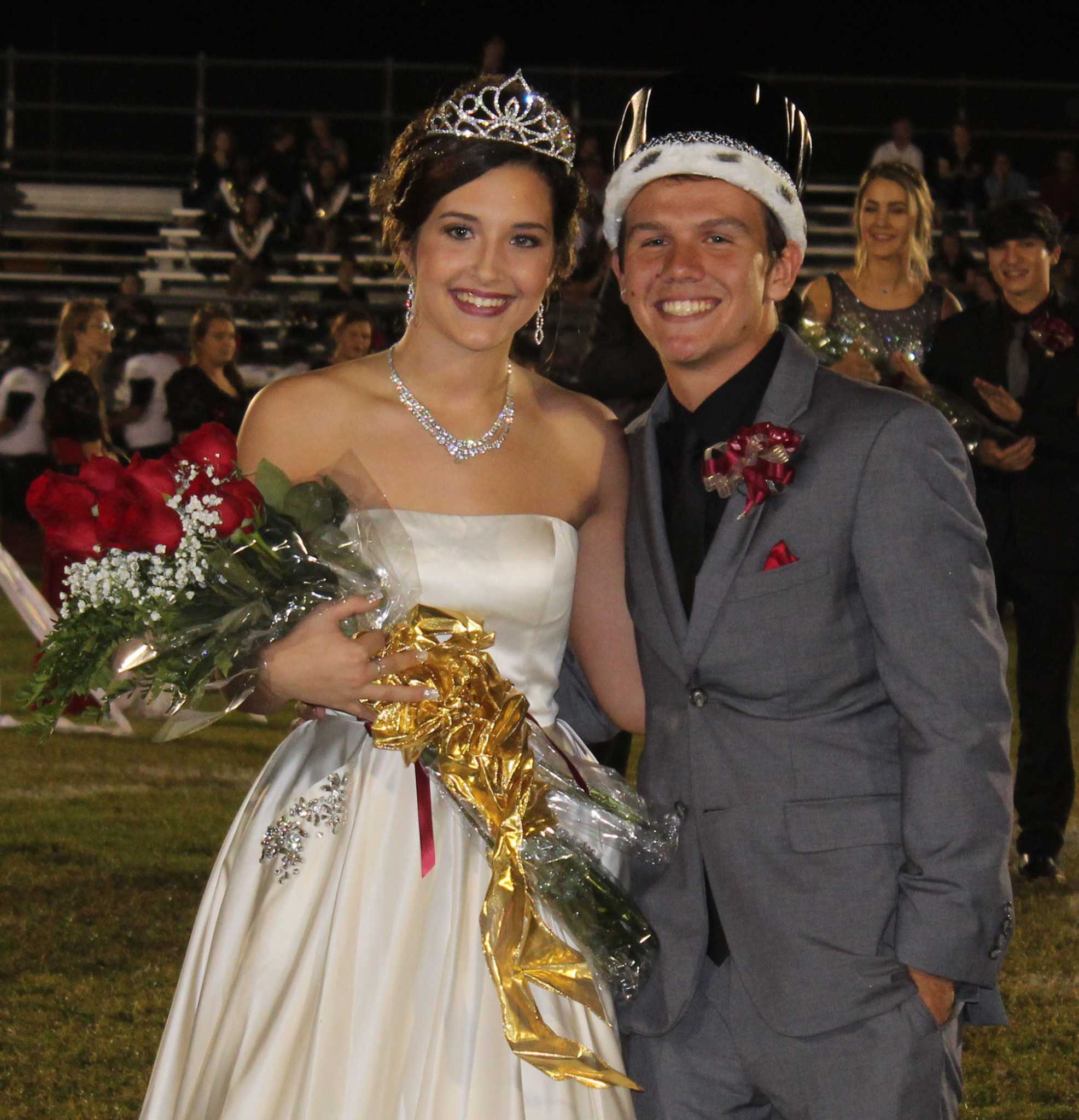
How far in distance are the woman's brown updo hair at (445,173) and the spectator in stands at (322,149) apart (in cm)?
1599

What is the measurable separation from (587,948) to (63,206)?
1963 centimetres

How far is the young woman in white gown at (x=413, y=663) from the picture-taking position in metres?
2.99

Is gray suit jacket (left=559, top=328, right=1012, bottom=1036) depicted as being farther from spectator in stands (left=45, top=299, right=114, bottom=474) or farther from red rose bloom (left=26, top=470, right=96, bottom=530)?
spectator in stands (left=45, top=299, right=114, bottom=474)

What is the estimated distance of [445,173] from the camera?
136 inches

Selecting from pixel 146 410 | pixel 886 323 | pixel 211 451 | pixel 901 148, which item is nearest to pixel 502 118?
pixel 211 451

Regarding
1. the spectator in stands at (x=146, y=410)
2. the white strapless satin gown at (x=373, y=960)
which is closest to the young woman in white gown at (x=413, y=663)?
the white strapless satin gown at (x=373, y=960)

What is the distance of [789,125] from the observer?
10.7 ft

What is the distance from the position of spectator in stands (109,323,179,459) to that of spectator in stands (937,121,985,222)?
901cm

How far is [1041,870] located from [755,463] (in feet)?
13.4

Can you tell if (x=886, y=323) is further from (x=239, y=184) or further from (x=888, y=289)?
(x=239, y=184)

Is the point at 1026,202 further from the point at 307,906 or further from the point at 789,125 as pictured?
the point at 307,906

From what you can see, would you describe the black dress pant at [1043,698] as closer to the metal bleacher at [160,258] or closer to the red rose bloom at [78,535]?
the red rose bloom at [78,535]

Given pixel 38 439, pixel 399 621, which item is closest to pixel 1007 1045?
pixel 399 621

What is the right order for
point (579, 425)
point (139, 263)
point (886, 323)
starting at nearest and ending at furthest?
1. point (579, 425)
2. point (886, 323)
3. point (139, 263)
